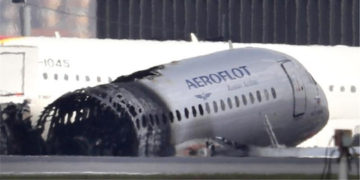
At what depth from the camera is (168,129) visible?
144ft

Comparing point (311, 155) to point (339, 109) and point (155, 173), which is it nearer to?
point (155, 173)

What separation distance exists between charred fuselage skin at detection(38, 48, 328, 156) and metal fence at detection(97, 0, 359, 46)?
42636mm

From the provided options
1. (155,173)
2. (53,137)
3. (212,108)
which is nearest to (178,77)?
(212,108)

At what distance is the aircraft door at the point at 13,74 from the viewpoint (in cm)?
4609

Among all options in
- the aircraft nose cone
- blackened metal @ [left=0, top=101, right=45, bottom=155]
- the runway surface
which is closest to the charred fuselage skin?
the aircraft nose cone

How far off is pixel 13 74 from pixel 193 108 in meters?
5.60

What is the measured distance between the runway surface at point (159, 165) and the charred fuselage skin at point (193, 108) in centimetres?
548

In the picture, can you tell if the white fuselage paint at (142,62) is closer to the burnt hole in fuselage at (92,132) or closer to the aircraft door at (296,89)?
the aircraft door at (296,89)

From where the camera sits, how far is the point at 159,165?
34.8m

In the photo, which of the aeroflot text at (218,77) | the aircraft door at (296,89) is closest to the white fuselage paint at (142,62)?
the aircraft door at (296,89)

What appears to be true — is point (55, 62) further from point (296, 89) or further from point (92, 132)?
point (92, 132)

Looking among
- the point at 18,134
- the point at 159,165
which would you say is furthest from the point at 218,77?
the point at 159,165

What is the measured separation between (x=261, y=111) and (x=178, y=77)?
2.75 metres

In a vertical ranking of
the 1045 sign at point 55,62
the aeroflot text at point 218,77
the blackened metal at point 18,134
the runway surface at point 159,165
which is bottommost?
the blackened metal at point 18,134
